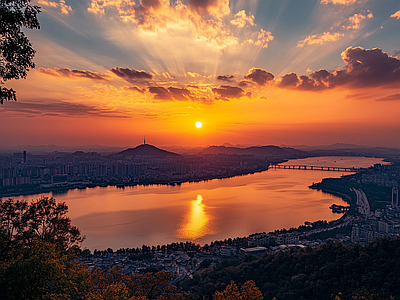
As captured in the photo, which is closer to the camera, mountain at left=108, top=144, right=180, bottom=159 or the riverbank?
the riverbank

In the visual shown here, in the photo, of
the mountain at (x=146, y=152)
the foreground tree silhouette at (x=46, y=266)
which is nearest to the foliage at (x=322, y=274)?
the foreground tree silhouette at (x=46, y=266)

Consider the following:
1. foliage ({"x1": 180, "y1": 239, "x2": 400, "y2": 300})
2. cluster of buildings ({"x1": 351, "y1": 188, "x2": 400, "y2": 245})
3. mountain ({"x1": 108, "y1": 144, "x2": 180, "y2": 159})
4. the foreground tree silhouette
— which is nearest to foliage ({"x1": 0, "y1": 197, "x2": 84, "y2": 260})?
the foreground tree silhouette

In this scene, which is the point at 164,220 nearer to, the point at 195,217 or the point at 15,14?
the point at 195,217

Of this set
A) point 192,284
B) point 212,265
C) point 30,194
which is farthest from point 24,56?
point 30,194

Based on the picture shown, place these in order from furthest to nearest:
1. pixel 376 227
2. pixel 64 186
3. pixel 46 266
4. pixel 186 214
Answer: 1. pixel 64 186
2. pixel 186 214
3. pixel 376 227
4. pixel 46 266

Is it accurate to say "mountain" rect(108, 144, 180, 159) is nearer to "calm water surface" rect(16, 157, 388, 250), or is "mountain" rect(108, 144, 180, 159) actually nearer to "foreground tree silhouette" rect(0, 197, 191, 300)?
"calm water surface" rect(16, 157, 388, 250)

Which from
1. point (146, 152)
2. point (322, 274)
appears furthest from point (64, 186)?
point (146, 152)

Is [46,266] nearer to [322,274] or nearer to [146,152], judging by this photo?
[322,274]

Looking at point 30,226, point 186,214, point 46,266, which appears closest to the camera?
point 46,266

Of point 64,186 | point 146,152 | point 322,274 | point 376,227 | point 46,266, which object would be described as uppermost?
point 146,152

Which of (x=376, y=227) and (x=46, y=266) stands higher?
(x=46, y=266)
